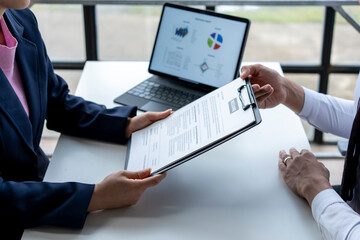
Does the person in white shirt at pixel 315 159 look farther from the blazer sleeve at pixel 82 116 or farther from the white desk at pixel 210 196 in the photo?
the blazer sleeve at pixel 82 116

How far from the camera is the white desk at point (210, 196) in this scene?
96 cm

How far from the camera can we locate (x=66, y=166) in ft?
3.79

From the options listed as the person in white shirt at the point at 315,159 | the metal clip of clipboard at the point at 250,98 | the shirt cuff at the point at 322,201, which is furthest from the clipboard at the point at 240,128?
the shirt cuff at the point at 322,201

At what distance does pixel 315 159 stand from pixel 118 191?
19.1 inches

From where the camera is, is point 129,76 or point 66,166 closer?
point 66,166

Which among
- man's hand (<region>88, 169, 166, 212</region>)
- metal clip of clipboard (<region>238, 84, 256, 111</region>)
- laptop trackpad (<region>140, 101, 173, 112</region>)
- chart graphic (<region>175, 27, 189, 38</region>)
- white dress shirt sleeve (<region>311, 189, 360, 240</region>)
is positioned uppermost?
metal clip of clipboard (<region>238, 84, 256, 111</region>)

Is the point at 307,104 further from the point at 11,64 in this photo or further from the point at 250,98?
the point at 11,64

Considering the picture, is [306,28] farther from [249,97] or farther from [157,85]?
[249,97]

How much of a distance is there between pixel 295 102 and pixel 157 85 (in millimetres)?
A: 451

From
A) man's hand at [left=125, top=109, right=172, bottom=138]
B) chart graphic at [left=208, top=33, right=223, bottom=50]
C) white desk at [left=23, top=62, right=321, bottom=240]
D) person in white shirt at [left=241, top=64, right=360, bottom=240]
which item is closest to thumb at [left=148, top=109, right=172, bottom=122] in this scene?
man's hand at [left=125, top=109, right=172, bottom=138]

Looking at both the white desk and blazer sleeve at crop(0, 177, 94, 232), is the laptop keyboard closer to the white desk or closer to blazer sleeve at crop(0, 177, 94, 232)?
the white desk

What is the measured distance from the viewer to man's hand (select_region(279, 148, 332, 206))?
1.04 metres

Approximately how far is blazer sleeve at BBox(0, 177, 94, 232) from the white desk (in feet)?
0.08

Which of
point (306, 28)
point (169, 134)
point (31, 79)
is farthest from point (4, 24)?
point (306, 28)
